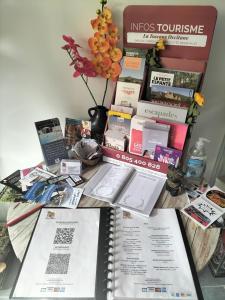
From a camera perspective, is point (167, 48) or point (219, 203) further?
point (167, 48)

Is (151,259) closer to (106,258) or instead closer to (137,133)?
(106,258)

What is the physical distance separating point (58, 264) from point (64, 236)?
0.10m

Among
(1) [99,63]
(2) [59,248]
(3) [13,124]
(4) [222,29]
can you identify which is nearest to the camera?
(2) [59,248]

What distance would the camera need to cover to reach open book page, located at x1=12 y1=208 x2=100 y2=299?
2.09 ft

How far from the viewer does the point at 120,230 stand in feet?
2.61

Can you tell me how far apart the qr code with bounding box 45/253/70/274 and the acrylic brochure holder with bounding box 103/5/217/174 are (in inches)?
19.9

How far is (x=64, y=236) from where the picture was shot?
2.54 feet

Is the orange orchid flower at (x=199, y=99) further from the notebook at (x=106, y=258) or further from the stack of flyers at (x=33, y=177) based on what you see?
the stack of flyers at (x=33, y=177)

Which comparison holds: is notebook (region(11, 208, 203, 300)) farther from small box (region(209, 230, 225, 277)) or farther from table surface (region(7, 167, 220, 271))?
small box (region(209, 230, 225, 277))

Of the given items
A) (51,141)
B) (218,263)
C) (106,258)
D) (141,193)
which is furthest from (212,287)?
(51,141)

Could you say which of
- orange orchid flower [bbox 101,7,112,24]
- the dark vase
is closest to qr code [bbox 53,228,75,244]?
the dark vase

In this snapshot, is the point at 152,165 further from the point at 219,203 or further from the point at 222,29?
the point at 222,29

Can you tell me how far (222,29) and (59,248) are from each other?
106 cm

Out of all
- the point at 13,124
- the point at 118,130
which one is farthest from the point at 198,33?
the point at 13,124
